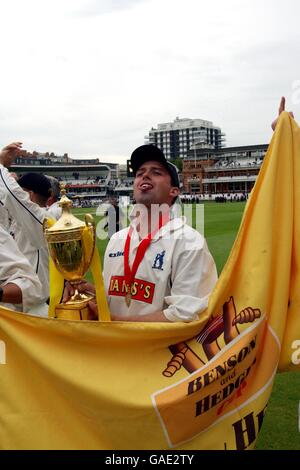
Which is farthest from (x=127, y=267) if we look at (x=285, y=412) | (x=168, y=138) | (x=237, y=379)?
(x=168, y=138)

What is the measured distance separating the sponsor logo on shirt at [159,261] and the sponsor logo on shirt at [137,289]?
0.33 feet

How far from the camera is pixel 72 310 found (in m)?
2.54

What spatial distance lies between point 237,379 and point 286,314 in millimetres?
443

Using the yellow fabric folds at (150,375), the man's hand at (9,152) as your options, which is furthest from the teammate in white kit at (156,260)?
the man's hand at (9,152)

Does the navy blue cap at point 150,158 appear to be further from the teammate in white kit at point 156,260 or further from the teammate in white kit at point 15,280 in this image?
the teammate in white kit at point 15,280

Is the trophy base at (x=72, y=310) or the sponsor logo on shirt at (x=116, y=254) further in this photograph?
the sponsor logo on shirt at (x=116, y=254)

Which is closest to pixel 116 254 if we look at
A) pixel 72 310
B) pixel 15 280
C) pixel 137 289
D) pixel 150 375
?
pixel 137 289

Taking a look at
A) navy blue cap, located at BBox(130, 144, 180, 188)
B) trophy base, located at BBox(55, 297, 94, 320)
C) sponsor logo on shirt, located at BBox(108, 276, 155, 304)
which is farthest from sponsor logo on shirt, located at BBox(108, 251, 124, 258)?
navy blue cap, located at BBox(130, 144, 180, 188)

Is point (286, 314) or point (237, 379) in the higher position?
point (286, 314)

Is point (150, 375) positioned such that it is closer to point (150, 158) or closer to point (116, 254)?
point (116, 254)

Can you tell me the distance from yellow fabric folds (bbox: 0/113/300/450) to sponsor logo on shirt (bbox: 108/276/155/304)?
30cm

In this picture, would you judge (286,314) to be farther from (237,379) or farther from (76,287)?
(76,287)

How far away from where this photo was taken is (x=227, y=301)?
2.51 m

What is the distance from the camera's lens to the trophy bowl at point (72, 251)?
8.33 feet
